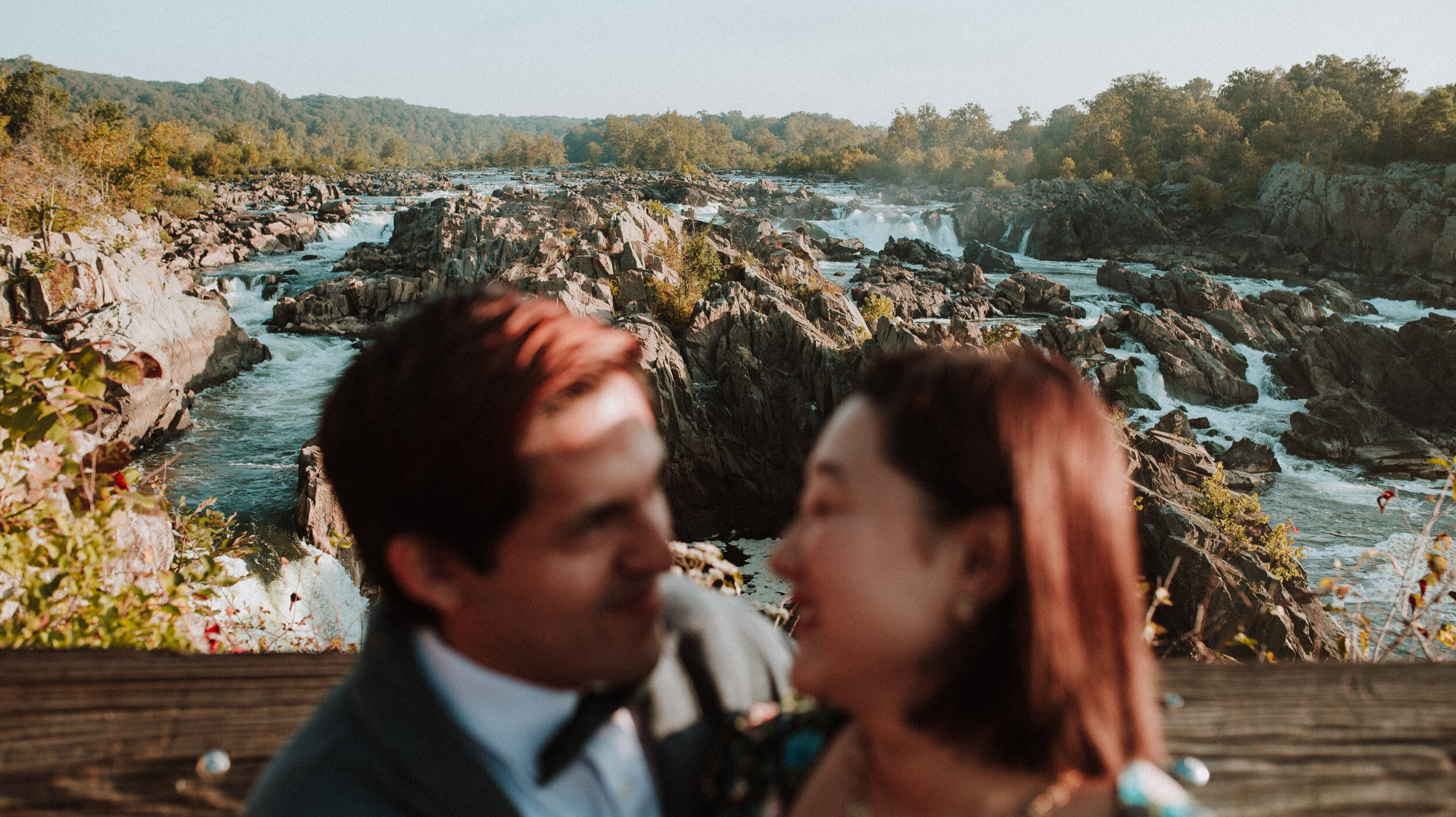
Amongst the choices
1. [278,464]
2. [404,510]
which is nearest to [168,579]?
[404,510]

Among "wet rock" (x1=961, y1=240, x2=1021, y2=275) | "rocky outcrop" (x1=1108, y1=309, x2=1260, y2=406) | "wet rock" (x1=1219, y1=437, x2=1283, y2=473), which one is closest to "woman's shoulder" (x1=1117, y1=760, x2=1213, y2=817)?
"wet rock" (x1=1219, y1=437, x2=1283, y2=473)

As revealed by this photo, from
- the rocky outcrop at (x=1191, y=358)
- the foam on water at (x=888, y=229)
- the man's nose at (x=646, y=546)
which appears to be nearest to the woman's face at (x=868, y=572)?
the man's nose at (x=646, y=546)

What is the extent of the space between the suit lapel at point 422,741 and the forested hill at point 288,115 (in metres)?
113

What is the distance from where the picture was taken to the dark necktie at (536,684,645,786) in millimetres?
849

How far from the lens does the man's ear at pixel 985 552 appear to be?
2.31 feet

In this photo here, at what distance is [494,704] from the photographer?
2.82ft

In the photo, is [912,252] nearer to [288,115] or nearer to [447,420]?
[447,420]

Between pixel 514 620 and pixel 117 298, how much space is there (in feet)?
64.4

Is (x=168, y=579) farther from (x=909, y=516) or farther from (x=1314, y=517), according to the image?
(x=1314, y=517)

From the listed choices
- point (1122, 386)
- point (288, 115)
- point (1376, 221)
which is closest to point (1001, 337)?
point (1122, 386)

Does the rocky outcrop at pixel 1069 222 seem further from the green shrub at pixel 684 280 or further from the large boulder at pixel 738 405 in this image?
the large boulder at pixel 738 405

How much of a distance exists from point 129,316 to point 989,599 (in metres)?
18.7

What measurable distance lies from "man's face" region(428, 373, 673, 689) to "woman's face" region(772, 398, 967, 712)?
20 centimetres

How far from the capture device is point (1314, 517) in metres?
14.5
